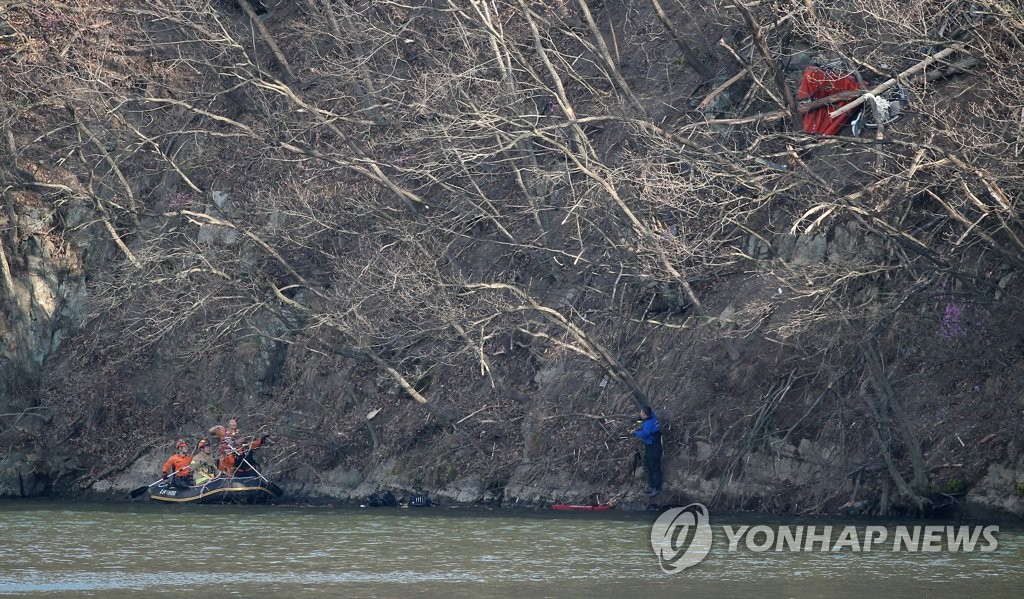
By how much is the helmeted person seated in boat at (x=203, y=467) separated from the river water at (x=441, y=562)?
10.3 ft

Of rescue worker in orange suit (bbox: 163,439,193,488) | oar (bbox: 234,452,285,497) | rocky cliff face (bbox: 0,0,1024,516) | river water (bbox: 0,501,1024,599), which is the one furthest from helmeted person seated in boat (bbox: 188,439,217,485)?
river water (bbox: 0,501,1024,599)

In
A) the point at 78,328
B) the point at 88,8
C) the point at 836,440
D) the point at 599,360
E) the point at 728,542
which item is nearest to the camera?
the point at 728,542

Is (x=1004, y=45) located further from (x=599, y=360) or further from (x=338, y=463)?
(x=338, y=463)

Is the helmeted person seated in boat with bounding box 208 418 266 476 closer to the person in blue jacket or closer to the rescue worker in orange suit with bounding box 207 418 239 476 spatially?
the rescue worker in orange suit with bounding box 207 418 239 476

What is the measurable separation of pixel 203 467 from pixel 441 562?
927 cm

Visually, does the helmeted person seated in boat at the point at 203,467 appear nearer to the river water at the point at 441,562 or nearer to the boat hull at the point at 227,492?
the boat hull at the point at 227,492

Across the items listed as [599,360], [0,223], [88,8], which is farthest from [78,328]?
[599,360]

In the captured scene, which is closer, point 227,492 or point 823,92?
point 823,92

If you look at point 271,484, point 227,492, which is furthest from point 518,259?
point 227,492

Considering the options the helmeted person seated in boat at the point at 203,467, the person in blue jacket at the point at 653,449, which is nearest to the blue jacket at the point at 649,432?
the person in blue jacket at the point at 653,449

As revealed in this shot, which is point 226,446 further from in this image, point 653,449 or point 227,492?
point 653,449

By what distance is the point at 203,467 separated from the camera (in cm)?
2369

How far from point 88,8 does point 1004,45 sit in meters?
16.8

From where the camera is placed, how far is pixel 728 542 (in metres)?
16.4
